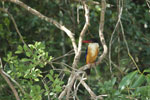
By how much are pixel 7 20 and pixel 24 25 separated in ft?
1.52

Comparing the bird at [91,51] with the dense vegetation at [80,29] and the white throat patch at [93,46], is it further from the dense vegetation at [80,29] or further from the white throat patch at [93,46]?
the dense vegetation at [80,29]

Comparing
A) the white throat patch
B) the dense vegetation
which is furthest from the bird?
the dense vegetation

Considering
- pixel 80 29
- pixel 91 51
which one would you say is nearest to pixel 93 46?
pixel 91 51

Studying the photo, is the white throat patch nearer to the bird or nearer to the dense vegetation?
the bird

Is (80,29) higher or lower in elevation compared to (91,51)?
higher

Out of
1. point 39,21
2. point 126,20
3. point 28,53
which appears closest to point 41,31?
point 39,21

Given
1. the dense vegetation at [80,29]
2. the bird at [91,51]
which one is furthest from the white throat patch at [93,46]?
the dense vegetation at [80,29]

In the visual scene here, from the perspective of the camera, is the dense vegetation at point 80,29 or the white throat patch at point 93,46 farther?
the white throat patch at point 93,46

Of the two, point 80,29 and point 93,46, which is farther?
point 93,46

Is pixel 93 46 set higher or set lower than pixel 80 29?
lower

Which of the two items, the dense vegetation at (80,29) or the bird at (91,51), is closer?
the dense vegetation at (80,29)

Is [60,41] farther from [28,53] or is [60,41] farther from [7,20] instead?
[28,53]

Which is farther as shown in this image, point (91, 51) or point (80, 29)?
point (91, 51)

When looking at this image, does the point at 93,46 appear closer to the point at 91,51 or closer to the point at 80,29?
the point at 91,51
